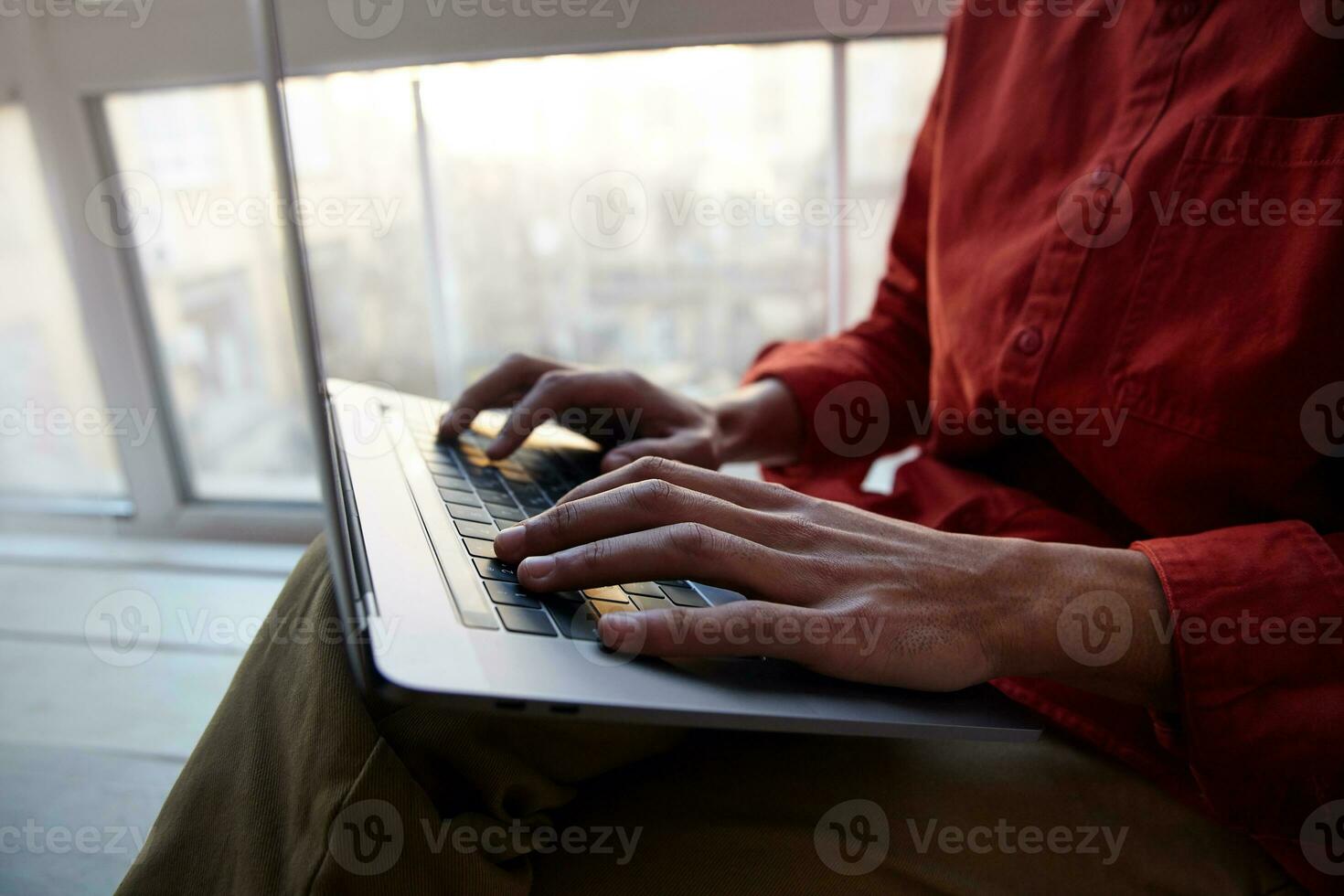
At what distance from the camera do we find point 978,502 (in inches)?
28.5

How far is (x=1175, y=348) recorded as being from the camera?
60 cm

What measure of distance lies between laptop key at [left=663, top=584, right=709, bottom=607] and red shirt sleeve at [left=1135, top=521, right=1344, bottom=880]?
0.28 metres

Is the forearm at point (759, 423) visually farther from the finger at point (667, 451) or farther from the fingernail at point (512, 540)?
the fingernail at point (512, 540)
